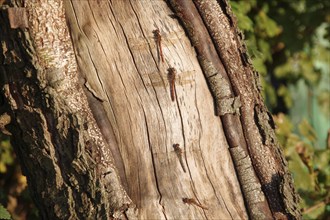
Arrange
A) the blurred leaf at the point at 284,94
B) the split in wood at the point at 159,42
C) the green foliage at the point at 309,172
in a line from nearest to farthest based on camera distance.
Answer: the split in wood at the point at 159,42
the green foliage at the point at 309,172
the blurred leaf at the point at 284,94

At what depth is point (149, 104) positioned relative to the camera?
110 inches

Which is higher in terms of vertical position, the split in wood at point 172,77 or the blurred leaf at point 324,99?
the blurred leaf at point 324,99

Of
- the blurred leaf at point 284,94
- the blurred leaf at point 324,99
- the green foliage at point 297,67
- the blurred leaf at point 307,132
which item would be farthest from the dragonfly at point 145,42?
the blurred leaf at point 324,99

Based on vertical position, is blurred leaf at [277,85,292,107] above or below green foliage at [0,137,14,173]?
above

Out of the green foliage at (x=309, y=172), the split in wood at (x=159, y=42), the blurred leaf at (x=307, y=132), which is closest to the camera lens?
the split in wood at (x=159, y=42)

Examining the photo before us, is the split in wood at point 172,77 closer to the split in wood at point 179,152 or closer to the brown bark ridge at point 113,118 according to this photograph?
the brown bark ridge at point 113,118

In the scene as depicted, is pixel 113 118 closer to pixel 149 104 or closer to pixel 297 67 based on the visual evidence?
pixel 149 104

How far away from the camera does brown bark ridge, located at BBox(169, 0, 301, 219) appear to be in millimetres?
2867

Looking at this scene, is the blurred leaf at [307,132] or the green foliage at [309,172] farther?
the blurred leaf at [307,132]

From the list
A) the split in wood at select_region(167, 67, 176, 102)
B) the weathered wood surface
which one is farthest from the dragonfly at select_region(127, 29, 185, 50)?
the split in wood at select_region(167, 67, 176, 102)

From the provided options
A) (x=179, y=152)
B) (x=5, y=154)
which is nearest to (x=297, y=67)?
(x=5, y=154)

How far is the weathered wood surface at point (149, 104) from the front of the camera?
2.78m

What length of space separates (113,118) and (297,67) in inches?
183

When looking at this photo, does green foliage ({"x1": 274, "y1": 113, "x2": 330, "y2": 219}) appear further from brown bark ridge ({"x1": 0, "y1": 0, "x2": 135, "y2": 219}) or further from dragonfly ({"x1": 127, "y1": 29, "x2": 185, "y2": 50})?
brown bark ridge ({"x1": 0, "y1": 0, "x2": 135, "y2": 219})
